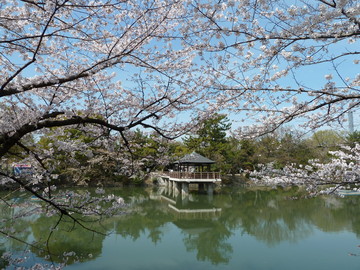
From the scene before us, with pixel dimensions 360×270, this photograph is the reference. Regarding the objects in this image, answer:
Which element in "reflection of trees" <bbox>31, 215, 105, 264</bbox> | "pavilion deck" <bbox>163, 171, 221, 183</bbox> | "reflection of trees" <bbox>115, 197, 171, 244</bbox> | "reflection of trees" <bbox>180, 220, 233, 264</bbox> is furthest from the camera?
"pavilion deck" <bbox>163, 171, 221, 183</bbox>

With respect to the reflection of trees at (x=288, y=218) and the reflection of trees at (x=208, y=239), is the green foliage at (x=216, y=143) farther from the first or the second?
the reflection of trees at (x=208, y=239)

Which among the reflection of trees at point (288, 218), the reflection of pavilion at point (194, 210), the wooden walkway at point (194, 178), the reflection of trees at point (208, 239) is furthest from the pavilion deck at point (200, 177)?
the reflection of trees at point (208, 239)

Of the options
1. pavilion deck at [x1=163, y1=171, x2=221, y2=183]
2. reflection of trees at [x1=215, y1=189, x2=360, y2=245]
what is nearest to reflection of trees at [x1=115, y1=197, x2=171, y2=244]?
reflection of trees at [x1=215, y1=189, x2=360, y2=245]

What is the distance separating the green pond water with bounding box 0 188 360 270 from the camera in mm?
5012

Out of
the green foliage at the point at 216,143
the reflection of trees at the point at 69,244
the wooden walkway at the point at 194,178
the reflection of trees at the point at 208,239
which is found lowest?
the reflection of trees at the point at 208,239

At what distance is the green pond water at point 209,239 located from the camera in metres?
5.01

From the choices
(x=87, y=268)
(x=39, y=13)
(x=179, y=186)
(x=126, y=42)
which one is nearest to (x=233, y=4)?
(x=126, y=42)

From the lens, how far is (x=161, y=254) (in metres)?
5.54

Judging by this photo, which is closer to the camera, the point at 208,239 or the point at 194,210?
the point at 208,239

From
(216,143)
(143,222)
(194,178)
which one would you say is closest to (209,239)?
(143,222)

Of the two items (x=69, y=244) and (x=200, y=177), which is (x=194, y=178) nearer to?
(x=200, y=177)

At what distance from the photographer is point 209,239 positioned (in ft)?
22.9

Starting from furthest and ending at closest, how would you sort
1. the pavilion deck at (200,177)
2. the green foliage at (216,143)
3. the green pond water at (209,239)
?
the green foliage at (216,143)
the pavilion deck at (200,177)
the green pond water at (209,239)

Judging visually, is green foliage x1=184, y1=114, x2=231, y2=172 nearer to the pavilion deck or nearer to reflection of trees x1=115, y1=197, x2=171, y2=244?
the pavilion deck
